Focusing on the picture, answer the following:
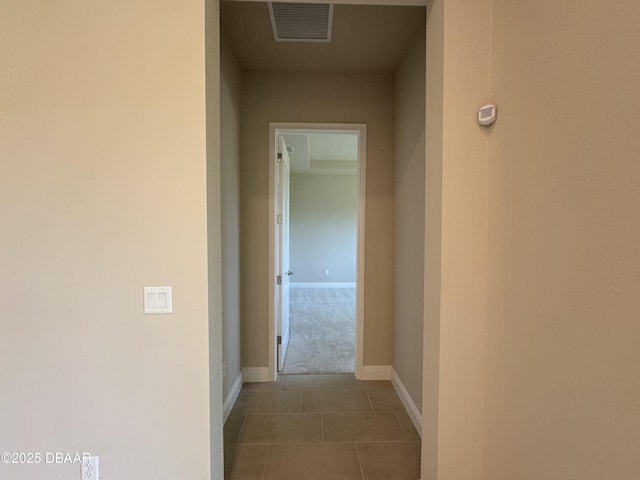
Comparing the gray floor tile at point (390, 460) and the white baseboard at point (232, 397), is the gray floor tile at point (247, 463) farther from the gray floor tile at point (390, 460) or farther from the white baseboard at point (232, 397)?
the gray floor tile at point (390, 460)

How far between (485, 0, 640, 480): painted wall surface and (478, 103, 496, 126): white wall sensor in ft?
0.11

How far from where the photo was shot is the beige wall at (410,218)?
2354mm

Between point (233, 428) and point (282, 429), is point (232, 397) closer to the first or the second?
point (233, 428)

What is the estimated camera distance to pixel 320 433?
229 centimetres

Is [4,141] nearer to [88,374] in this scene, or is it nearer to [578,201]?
[88,374]

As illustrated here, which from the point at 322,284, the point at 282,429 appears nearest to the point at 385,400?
the point at 282,429

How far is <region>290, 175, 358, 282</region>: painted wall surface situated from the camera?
26.6 feet

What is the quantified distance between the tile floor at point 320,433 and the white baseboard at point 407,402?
0.13 feet

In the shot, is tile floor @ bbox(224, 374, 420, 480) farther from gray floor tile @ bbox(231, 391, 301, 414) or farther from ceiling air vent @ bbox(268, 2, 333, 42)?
ceiling air vent @ bbox(268, 2, 333, 42)

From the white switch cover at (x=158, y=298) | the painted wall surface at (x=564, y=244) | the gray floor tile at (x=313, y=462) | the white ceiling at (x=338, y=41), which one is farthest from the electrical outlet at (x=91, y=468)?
the white ceiling at (x=338, y=41)

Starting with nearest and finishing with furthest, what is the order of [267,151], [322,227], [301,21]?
[301,21]
[267,151]
[322,227]

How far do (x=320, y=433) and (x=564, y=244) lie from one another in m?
1.96

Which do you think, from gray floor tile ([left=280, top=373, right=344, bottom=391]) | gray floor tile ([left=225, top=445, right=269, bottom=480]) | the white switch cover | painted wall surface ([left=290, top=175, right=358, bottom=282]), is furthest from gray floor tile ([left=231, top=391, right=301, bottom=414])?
painted wall surface ([left=290, top=175, right=358, bottom=282])

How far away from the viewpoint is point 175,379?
1.40 meters
